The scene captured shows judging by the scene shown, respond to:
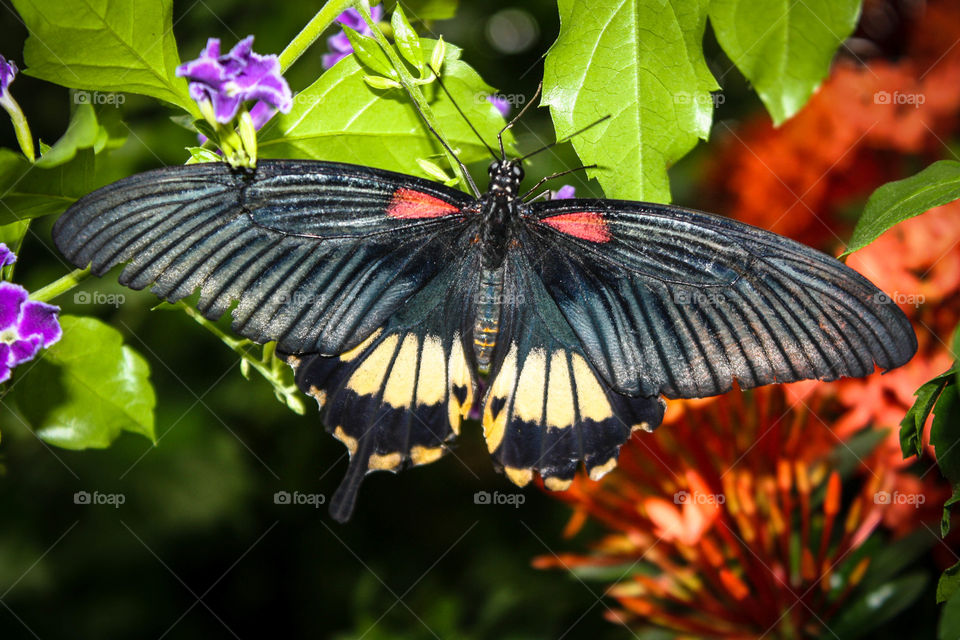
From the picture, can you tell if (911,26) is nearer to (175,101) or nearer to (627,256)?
(627,256)

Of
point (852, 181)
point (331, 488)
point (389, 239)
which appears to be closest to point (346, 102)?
point (389, 239)

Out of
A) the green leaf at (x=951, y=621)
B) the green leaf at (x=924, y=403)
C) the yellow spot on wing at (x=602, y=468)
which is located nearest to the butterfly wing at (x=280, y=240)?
the yellow spot on wing at (x=602, y=468)

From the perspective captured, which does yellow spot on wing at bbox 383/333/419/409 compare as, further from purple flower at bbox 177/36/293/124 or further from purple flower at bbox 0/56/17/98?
purple flower at bbox 0/56/17/98

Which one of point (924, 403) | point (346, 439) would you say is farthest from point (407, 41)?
point (924, 403)

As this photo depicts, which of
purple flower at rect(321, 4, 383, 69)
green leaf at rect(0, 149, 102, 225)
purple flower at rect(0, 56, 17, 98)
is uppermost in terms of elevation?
purple flower at rect(321, 4, 383, 69)

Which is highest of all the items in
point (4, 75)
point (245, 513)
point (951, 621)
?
point (4, 75)

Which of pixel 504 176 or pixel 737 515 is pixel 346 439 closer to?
pixel 504 176

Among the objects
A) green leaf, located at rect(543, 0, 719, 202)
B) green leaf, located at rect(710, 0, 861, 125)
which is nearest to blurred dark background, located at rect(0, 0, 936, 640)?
green leaf, located at rect(543, 0, 719, 202)
